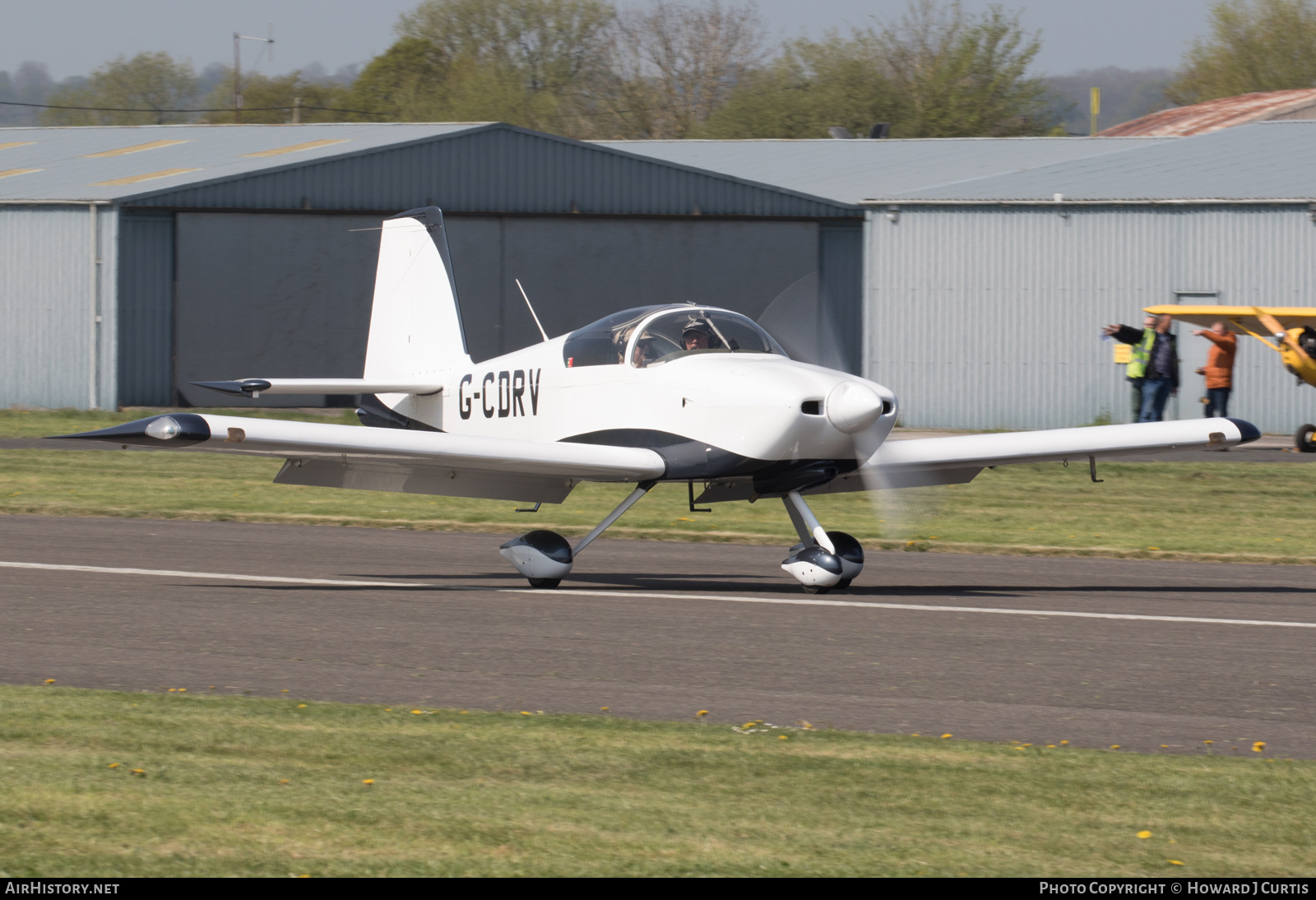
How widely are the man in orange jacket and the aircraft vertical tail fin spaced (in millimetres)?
14562

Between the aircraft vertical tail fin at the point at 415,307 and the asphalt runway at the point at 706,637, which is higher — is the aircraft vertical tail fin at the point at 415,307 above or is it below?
above

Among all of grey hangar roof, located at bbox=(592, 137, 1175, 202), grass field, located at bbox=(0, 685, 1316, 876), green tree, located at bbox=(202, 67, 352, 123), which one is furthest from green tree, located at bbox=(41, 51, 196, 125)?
grass field, located at bbox=(0, 685, 1316, 876)

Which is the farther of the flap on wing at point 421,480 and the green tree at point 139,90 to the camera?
the green tree at point 139,90

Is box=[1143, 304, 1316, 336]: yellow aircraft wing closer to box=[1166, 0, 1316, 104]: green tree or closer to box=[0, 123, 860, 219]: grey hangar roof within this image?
box=[0, 123, 860, 219]: grey hangar roof

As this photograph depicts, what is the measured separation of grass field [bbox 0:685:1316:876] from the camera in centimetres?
504

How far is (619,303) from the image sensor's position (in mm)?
32750

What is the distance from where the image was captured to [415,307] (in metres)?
15.5

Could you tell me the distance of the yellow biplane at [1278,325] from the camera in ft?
82.0

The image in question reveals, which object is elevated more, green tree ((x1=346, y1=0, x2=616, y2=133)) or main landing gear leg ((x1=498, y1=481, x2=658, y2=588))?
green tree ((x1=346, y1=0, x2=616, y2=133))

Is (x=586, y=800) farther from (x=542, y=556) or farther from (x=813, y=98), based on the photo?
(x=813, y=98)

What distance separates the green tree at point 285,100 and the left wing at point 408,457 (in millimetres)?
97546

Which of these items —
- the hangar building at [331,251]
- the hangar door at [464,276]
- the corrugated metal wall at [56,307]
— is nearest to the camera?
the corrugated metal wall at [56,307]

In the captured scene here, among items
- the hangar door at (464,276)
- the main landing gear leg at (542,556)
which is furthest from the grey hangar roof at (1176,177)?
the main landing gear leg at (542,556)

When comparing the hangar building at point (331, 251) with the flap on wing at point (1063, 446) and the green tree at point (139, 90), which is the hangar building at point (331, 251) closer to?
the flap on wing at point (1063, 446)
